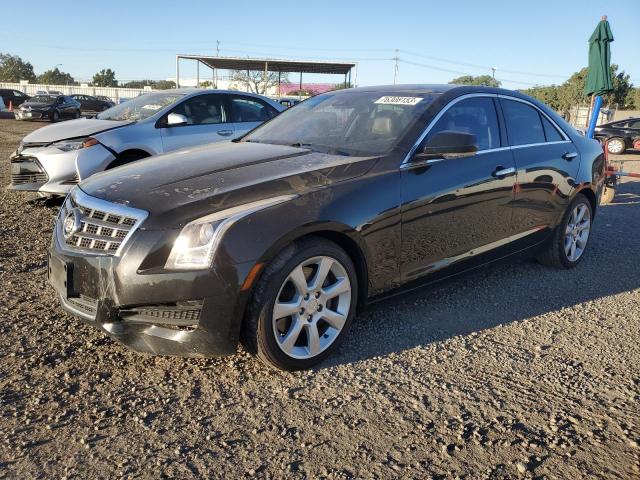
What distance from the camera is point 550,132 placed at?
16.2 feet

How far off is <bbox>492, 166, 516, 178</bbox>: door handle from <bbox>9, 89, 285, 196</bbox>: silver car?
2.89m

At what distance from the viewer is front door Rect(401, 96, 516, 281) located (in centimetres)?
351

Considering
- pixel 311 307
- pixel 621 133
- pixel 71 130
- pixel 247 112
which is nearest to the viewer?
pixel 311 307

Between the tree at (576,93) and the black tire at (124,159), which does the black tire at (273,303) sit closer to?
the black tire at (124,159)

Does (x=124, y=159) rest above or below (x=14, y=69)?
below

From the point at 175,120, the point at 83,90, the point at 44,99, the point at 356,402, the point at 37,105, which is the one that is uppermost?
the point at 83,90

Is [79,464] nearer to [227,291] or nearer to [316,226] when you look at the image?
[227,291]

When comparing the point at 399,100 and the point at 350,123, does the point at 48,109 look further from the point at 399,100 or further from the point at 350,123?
the point at 399,100

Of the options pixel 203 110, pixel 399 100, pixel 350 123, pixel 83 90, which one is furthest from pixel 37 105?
pixel 83 90

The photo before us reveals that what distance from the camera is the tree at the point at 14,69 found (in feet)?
292

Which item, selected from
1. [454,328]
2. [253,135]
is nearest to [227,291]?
[454,328]

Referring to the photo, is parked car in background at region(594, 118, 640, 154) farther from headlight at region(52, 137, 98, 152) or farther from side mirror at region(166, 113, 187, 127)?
headlight at region(52, 137, 98, 152)

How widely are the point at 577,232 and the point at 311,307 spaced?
3.42 m

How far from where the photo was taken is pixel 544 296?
4.50 meters
